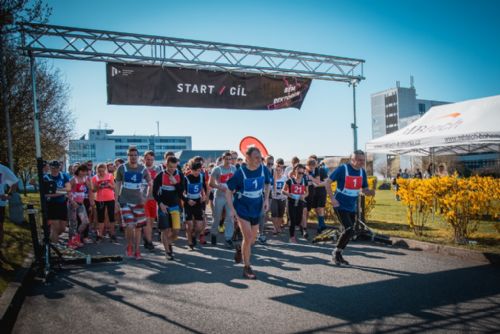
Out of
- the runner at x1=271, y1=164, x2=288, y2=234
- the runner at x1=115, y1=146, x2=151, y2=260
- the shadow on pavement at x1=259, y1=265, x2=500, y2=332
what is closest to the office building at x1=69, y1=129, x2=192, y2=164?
the runner at x1=271, y1=164, x2=288, y2=234

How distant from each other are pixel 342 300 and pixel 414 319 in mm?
951

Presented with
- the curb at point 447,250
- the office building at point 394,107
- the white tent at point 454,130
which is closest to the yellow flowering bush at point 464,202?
the curb at point 447,250

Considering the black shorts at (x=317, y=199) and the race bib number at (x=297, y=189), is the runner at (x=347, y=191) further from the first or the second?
the black shorts at (x=317, y=199)

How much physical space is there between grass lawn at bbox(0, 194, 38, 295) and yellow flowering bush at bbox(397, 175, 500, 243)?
858 cm

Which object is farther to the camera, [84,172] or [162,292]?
[84,172]

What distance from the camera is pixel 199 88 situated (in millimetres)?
10688

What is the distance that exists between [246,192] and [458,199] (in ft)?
16.4

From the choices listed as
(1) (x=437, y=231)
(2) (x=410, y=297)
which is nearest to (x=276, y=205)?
(1) (x=437, y=231)

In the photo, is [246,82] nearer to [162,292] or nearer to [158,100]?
[158,100]

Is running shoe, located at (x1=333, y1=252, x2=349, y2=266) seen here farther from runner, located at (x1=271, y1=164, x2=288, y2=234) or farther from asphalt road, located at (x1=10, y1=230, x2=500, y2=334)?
runner, located at (x1=271, y1=164, x2=288, y2=234)

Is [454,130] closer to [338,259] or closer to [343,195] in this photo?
[343,195]

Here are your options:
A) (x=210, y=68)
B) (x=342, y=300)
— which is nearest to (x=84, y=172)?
(x=210, y=68)

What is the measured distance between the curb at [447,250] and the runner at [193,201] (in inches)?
185

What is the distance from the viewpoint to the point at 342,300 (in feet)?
16.1
